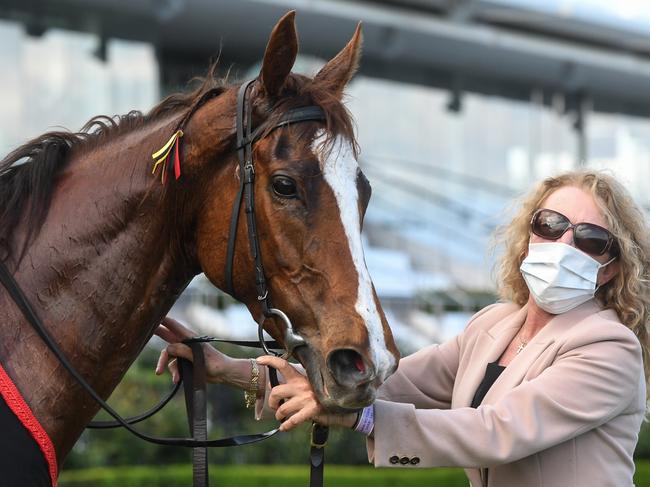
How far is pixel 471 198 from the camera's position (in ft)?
57.6

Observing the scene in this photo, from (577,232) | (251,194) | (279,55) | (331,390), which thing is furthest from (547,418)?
(279,55)

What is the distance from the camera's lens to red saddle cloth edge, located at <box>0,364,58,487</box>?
2109mm

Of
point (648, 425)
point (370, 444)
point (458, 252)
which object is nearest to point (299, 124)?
point (370, 444)

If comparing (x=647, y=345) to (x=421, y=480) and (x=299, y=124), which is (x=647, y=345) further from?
(x=421, y=480)

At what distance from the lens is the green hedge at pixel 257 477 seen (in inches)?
254

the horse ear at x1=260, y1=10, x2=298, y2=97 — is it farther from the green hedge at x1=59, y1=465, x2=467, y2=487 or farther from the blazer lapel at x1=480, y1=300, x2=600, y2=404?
the green hedge at x1=59, y1=465, x2=467, y2=487

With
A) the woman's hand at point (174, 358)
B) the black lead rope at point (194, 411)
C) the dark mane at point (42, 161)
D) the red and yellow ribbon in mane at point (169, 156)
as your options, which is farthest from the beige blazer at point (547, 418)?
Answer: the dark mane at point (42, 161)

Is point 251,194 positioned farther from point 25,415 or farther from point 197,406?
point 25,415

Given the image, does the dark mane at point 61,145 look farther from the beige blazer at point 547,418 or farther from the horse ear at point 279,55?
the beige blazer at point 547,418

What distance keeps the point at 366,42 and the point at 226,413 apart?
9.22m

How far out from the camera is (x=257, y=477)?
6676 mm

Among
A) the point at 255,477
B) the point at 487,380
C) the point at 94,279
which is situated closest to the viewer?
the point at 94,279

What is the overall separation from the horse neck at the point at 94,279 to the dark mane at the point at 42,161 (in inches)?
1.5

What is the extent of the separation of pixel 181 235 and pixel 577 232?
3.70 feet
